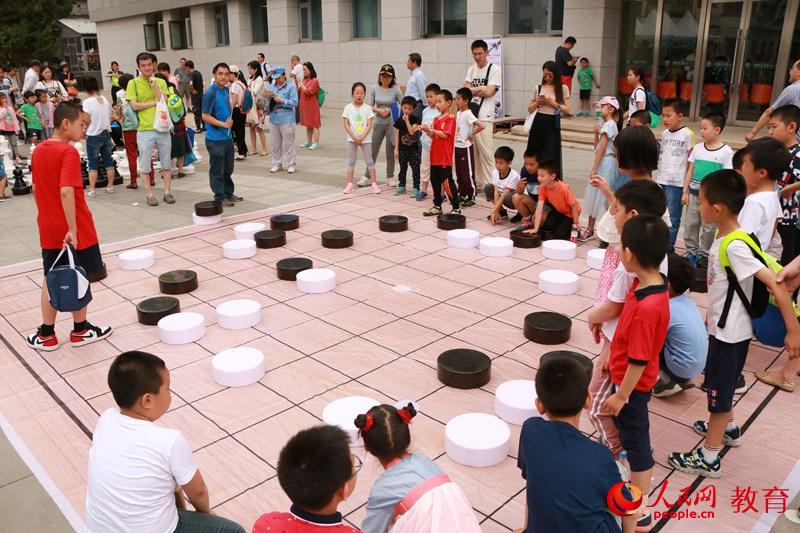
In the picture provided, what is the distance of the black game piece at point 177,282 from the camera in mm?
6020

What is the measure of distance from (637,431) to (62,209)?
4.38 metres

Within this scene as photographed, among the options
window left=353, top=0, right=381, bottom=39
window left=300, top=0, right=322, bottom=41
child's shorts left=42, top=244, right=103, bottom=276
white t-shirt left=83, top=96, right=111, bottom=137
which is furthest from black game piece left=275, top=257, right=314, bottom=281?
window left=300, top=0, right=322, bottom=41

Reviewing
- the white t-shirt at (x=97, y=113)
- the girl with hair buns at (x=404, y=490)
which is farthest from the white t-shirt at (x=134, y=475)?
the white t-shirt at (x=97, y=113)

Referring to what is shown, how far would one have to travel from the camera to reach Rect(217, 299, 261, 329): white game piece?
526 cm

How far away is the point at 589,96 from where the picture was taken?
14.9 meters

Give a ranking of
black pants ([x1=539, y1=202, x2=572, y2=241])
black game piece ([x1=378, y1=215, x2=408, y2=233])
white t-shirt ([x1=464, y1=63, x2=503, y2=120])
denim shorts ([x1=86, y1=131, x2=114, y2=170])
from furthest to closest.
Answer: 1. denim shorts ([x1=86, y1=131, x2=114, y2=170])
2. white t-shirt ([x1=464, y1=63, x2=503, y2=120])
3. black game piece ([x1=378, y1=215, x2=408, y2=233])
4. black pants ([x1=539, y1=202, x2=572, y2=241])

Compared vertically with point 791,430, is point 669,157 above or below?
above

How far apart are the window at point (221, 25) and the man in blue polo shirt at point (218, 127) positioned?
18.1 m

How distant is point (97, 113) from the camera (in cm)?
962

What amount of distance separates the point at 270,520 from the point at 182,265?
510 cm

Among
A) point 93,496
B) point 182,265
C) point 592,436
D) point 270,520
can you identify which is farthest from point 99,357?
point 592,436

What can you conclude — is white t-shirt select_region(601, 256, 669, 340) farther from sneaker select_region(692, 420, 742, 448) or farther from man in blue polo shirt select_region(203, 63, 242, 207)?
man in blue polo shirt select_region(203, 63, 242, 207)

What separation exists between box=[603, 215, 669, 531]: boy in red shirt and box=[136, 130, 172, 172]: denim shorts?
25.6 ft

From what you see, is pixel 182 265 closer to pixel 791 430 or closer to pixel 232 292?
pixel 232 292
